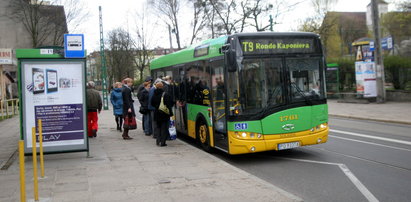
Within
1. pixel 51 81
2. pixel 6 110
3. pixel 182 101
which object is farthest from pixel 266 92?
pixel 6 110

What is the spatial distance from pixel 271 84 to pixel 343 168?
216 cm

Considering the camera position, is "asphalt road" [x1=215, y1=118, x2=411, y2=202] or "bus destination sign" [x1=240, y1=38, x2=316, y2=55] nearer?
"asphalt road" [x1=215, y1=118, x2=411, y2=202]

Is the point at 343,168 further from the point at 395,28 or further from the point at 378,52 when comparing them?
the point at 395,28

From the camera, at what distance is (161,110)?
10.5m

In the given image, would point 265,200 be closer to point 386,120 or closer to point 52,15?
point 386,120

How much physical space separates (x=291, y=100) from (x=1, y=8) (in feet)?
127

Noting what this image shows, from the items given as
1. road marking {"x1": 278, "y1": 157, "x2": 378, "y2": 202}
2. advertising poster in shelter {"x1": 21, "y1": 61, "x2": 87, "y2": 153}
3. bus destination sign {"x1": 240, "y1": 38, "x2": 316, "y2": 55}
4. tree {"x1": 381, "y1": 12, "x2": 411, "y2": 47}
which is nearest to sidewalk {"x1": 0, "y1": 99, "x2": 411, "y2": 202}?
advertising poster in shelter {"x1": 21, "y1": 61, "x2": 87, "y2": 153}

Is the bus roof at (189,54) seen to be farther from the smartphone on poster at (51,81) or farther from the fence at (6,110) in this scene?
the fence at (6,110)

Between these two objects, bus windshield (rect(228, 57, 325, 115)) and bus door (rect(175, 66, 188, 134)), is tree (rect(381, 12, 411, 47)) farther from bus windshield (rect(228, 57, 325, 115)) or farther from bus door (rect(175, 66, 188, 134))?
bus windshield (rect(228, 57, 325, 115))

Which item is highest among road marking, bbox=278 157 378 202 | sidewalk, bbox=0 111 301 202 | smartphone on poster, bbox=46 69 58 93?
smartphone on poster, bbox=46 69 58 93

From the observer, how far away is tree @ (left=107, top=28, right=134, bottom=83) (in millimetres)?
55706

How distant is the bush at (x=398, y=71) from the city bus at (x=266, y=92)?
18.2 meters

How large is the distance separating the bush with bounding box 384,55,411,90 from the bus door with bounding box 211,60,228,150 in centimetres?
1923

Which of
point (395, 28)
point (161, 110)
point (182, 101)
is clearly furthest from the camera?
point (395, 28)
